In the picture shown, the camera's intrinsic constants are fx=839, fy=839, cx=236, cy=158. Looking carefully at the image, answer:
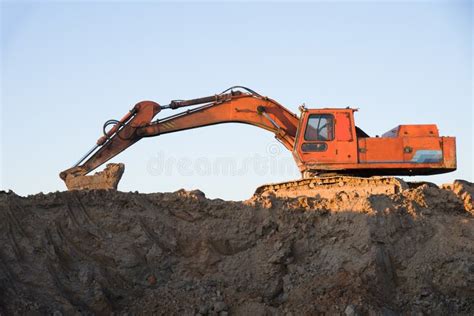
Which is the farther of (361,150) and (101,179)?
(361,150)

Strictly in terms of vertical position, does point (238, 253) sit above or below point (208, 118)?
below

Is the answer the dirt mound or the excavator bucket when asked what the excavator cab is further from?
the excavator bucket

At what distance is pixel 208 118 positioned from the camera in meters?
17.9

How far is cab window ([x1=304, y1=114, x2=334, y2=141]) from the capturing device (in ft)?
54.5

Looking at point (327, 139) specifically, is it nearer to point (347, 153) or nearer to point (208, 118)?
point (347, 153)

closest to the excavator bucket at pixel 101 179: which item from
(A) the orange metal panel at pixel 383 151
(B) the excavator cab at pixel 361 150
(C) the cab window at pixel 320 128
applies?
(B) the excavator cab at pixel 361 150

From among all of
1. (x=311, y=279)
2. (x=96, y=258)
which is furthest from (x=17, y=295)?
(x=311, y=279)

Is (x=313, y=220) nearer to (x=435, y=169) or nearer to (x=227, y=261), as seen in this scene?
(x=227, y=261)

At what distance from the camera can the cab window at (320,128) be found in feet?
54.5

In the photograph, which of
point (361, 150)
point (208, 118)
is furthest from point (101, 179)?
point (361, 150)

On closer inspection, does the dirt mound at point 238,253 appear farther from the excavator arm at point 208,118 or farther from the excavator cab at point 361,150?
the excavator arm at point 208,118

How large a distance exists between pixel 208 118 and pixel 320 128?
256cm

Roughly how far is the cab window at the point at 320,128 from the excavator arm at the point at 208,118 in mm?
883

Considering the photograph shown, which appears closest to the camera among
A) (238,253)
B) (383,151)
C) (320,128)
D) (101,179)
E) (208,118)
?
(238,253)
